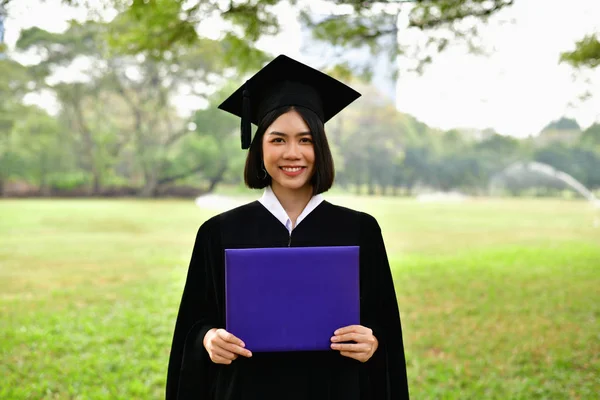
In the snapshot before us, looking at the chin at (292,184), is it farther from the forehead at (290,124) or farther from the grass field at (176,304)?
the grass field at (176,304)

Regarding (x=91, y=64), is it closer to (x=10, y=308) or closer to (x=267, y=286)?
(x=10, y=308)

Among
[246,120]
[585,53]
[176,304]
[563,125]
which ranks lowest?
[176,304]

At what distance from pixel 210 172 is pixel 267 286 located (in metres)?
A: 16.7

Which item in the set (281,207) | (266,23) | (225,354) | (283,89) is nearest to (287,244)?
(281,207)

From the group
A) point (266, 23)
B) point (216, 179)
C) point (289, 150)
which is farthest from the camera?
point (216, 179)

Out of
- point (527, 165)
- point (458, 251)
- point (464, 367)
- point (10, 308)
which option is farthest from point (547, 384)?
point (527, 165)

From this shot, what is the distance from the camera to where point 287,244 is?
1.60 metres

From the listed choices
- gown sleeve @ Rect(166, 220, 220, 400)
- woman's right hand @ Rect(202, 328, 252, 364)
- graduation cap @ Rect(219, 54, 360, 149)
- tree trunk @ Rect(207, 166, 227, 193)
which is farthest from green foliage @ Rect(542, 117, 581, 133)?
woman's right hand @ Rect(202, 328, 252, 364)

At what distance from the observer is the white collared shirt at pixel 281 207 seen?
5.30 ft

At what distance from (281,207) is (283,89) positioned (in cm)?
35

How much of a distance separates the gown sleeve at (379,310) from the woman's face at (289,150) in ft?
0.85

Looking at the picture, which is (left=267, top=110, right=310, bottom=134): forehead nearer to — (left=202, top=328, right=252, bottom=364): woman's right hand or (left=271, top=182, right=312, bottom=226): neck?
(left=271, top=182, right=312, bottom=226): neck

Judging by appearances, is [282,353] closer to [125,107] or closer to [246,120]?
[246,120]

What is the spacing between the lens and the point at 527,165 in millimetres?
24172
